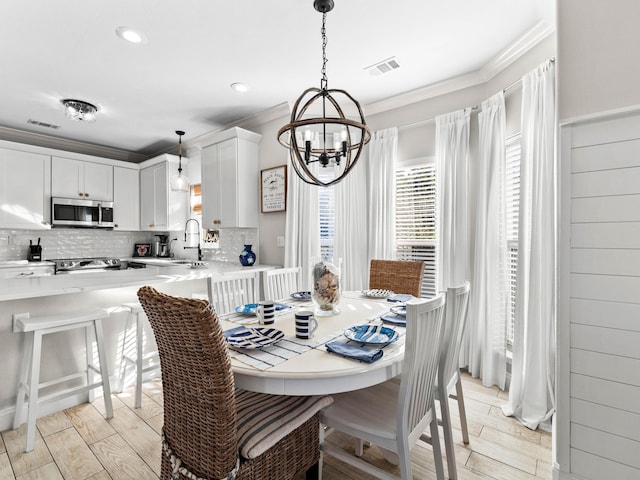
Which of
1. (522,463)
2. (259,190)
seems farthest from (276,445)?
(259,190)

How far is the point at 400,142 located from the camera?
3.23 metres

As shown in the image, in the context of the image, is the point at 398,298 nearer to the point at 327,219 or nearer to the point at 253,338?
the point at 253,338

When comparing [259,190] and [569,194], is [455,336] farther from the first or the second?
[259,190]

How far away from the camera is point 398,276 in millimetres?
2680

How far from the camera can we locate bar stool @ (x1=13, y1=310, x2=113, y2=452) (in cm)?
190

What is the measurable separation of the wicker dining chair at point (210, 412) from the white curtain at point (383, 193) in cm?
203

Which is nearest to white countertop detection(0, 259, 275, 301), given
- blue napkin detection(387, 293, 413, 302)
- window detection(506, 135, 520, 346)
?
blue napkin detection(387, 293, 413, 302)

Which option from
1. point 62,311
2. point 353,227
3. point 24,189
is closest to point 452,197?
point 353,227

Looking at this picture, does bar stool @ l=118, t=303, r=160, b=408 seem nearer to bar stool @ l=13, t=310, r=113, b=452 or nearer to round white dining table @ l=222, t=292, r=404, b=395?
bar stool @ l=13, t=310, r=113, b=452

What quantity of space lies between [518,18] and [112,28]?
8.81 ft

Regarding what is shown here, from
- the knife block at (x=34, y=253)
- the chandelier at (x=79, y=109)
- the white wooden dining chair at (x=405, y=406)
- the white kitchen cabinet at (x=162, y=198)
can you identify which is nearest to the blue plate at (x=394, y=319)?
the white wooden dining chair at (x=405, y=406)

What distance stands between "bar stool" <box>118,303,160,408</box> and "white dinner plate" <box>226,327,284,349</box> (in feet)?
4.14

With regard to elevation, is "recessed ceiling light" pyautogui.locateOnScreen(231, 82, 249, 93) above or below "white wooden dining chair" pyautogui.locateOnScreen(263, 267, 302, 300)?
above

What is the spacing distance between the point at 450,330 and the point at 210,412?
1.11 m
